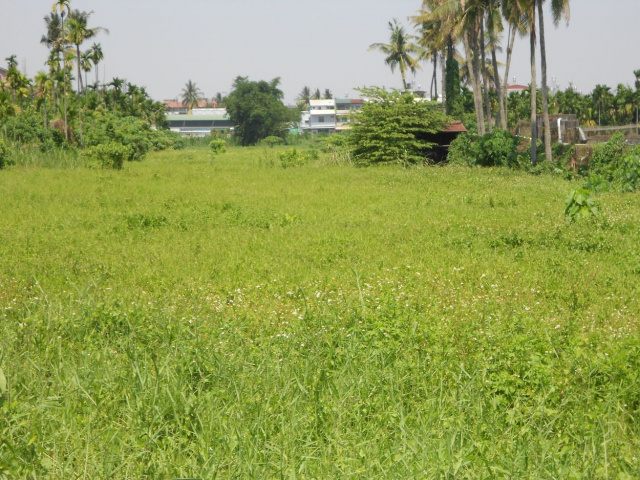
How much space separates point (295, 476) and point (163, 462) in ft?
2.34

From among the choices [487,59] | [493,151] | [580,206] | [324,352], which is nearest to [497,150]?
[493,151]

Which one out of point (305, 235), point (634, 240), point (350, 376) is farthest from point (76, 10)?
point (350, 376)

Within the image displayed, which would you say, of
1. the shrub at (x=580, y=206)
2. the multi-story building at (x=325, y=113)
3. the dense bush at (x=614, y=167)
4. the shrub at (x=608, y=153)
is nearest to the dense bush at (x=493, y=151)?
the dense bush at (x=614, y=167)

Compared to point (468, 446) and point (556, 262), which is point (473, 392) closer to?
point (468, 446)

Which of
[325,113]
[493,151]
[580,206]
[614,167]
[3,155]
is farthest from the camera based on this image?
[325,113]

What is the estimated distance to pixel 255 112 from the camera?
65938 mm

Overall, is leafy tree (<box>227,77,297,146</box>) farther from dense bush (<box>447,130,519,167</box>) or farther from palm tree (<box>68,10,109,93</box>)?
dense bush (<box>447,130,519,167</box>)

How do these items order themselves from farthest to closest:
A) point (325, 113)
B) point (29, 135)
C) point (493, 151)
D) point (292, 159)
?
point (325, 113)
point (29, 135)
point (292, 159)
point (493, 151)

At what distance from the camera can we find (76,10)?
40500 millimetres

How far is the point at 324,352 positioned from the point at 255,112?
6283 cm

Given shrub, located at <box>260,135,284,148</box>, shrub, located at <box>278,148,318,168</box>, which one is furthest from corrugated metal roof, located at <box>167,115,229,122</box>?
shrub, located at <box>278,148,318,168</box>

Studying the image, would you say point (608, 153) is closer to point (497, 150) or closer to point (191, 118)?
point (497, 150)

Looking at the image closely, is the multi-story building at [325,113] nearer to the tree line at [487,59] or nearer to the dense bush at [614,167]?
the tree line at [487,59]

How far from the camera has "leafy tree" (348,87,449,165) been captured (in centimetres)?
2570
